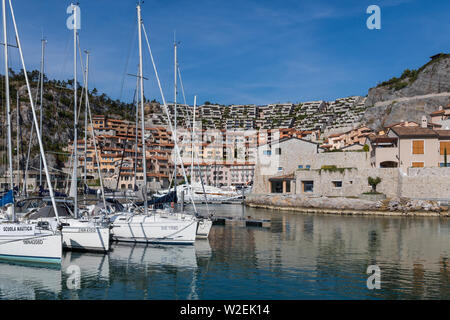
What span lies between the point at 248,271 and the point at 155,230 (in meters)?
7.38

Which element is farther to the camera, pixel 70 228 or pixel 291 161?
pixel 291 161

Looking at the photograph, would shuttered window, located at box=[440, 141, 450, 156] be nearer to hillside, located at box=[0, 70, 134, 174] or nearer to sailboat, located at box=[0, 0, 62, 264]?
sailboat, located at box=[0, 0, 62, 264]

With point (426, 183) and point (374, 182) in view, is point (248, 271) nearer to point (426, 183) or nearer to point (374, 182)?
point (374, 182)

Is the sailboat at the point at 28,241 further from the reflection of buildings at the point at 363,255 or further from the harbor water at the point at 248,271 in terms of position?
the reflection of buildings at the point at 363,255

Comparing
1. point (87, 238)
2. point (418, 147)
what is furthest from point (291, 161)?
→ point (87, 238)

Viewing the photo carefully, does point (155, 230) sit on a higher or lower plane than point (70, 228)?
lower

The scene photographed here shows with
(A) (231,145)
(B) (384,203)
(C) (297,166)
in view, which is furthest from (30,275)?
(A) (231,145)

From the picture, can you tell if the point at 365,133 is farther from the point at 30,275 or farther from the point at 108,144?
the point at 30,275

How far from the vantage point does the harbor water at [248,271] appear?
13.9 m

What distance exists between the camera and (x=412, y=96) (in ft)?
330

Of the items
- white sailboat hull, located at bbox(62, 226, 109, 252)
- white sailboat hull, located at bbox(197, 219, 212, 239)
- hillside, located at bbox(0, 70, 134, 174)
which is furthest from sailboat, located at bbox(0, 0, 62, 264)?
hillside, located at bbox(0, 70, 134, 174)

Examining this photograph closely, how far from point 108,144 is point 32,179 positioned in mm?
29116

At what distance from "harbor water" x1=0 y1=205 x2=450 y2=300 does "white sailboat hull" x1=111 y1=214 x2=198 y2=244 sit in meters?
0.54
